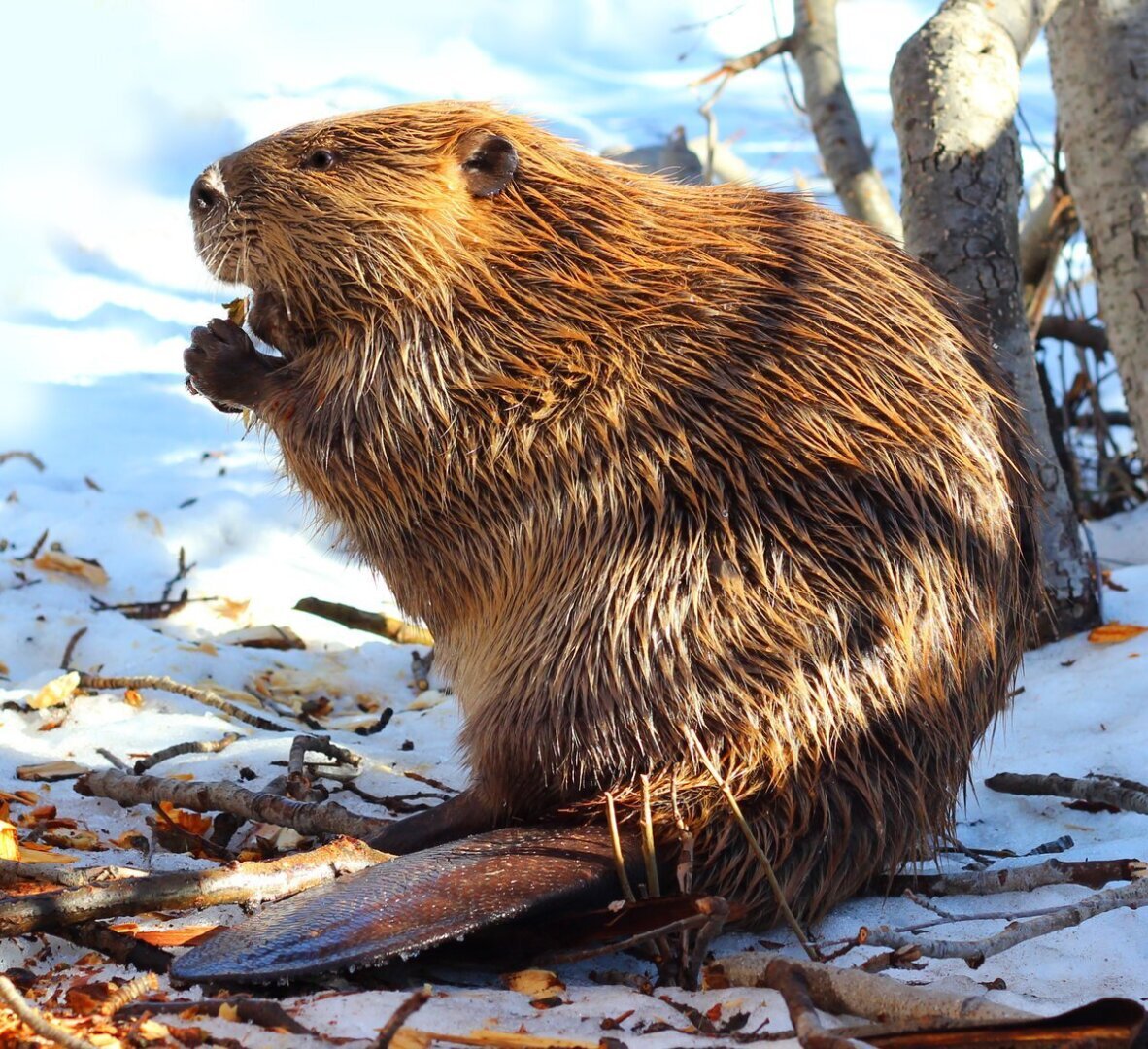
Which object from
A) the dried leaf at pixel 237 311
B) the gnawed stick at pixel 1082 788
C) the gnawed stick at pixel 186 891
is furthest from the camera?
the dried leaf at pixel 237 311

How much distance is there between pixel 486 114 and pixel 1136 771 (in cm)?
169

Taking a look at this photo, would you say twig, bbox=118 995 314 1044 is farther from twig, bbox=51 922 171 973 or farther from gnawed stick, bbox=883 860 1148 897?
gnawed stick, bbox=883 860 1148 897

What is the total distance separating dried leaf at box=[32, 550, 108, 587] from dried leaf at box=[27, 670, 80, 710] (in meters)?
1.14

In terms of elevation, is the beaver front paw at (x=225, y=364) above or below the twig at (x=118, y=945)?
above

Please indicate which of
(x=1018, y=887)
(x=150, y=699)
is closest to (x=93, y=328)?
(x=150, y=699)

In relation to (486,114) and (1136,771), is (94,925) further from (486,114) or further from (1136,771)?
(1136,771)

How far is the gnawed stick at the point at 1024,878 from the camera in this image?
201 centimetres

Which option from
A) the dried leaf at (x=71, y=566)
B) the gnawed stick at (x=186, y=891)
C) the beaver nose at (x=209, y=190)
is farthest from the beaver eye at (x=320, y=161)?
the dried leaf at (x=71, y=566)

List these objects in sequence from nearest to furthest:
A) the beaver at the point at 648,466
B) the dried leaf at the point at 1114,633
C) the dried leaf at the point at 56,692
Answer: the beaver at the point at 648,466, the dried leaf at the point at 56,692, the dried leaf at the point at 1114,633

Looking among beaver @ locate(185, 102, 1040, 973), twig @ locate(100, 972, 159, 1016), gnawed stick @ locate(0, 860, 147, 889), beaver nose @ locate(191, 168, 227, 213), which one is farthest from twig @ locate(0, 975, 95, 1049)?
beaver nose @ locate(191, 168, 227, 213)

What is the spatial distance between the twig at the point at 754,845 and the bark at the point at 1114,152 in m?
2.06

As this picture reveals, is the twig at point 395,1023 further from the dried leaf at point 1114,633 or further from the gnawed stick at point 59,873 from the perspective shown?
the dried leaf at point 1114,633

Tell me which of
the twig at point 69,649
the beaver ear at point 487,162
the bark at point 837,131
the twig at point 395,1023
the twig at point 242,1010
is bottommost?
the twig at point 395,1023

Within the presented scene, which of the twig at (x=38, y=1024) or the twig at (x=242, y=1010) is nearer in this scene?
the twig at (x=38, y=1024)
